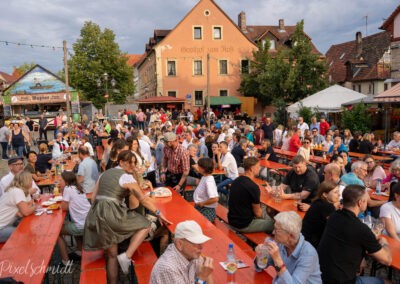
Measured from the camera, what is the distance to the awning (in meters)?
31.0

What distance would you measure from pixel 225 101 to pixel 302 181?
25955 mm

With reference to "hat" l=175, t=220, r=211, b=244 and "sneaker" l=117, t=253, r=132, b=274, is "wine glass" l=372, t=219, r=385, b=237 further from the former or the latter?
"sneaker" l=117, t=253, r=132, b=274

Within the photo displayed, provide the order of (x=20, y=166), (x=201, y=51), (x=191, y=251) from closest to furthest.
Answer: (x=191, y=251) → (x=20, y=166) → (x=201, y=51)

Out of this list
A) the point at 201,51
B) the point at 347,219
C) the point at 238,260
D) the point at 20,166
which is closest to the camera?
the point at 347,219

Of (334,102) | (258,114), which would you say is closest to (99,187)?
(334,102)

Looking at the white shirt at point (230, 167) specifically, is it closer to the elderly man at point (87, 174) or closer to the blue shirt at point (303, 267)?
Result: the elderly man at point (87, 174)

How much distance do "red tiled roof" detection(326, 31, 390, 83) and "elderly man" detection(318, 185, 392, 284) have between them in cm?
2622

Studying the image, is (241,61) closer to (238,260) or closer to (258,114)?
(258,114)

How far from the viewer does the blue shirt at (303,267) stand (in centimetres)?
272

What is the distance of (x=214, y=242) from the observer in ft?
12.7

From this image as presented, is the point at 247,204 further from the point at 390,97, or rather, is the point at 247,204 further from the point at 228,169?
the point at 390,97

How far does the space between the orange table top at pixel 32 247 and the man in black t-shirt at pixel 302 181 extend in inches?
139

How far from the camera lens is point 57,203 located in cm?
572

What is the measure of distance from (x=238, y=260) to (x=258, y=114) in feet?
103
